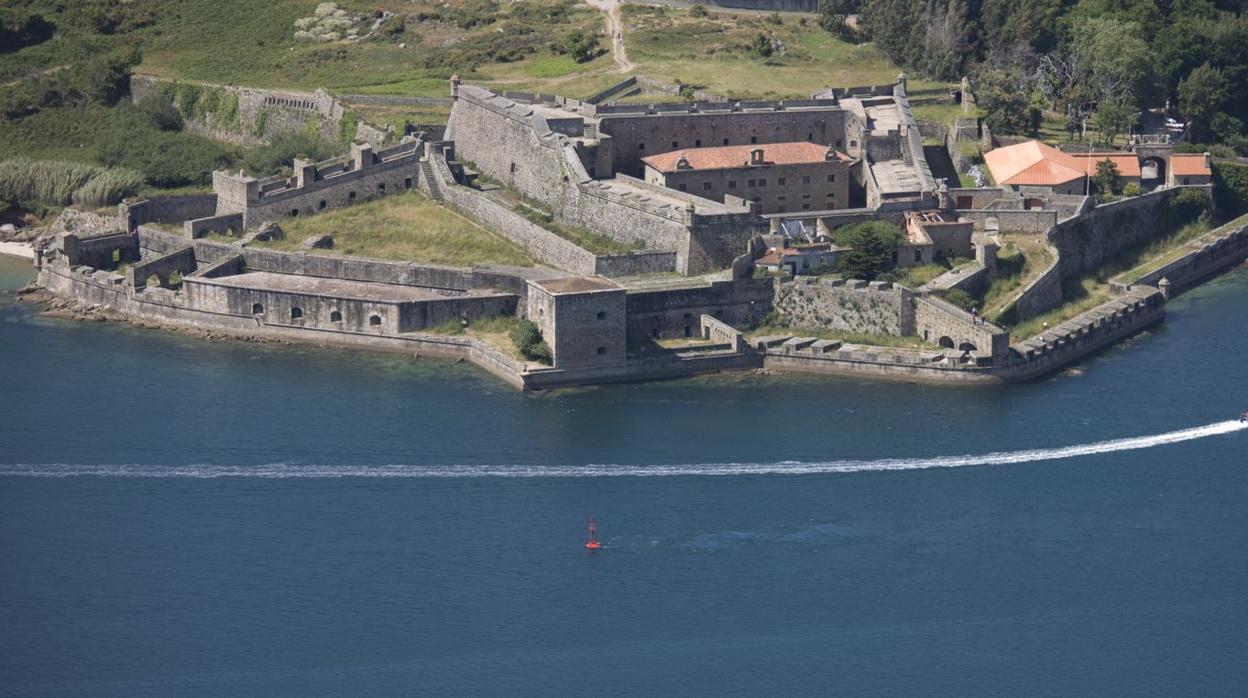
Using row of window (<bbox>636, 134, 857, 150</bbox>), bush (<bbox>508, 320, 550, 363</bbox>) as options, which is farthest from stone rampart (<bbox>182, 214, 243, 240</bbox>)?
bush (<bbox>508, 320, 550, 363</bbox>)

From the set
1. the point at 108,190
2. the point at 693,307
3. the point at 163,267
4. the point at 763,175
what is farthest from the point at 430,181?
the point at 693,307

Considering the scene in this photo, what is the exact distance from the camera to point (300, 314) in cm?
8144

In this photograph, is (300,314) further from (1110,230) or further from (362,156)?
(1110,230)

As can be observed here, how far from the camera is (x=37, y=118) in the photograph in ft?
354

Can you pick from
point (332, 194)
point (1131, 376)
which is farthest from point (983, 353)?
point (332, 194)

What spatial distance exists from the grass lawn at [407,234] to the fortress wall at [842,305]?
10.3 metres

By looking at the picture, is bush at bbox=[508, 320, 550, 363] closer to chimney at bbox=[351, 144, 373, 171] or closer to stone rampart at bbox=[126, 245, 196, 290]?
stone rampart at bbox=[126, 245, 196, 290]

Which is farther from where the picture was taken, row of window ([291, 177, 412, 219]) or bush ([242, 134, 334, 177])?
bush ([242, 134, 334, 177])

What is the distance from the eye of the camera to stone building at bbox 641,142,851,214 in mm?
85875

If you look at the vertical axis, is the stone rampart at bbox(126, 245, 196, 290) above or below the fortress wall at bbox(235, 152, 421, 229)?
below

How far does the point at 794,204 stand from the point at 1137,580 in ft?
97.2

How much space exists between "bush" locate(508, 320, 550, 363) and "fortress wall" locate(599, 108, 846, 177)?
47.7ft

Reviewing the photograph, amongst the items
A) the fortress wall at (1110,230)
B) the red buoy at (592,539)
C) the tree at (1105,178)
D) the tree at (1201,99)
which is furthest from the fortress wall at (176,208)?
the tree at (1201,99)

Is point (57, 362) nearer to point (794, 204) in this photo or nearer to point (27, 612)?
point (27, 612)
